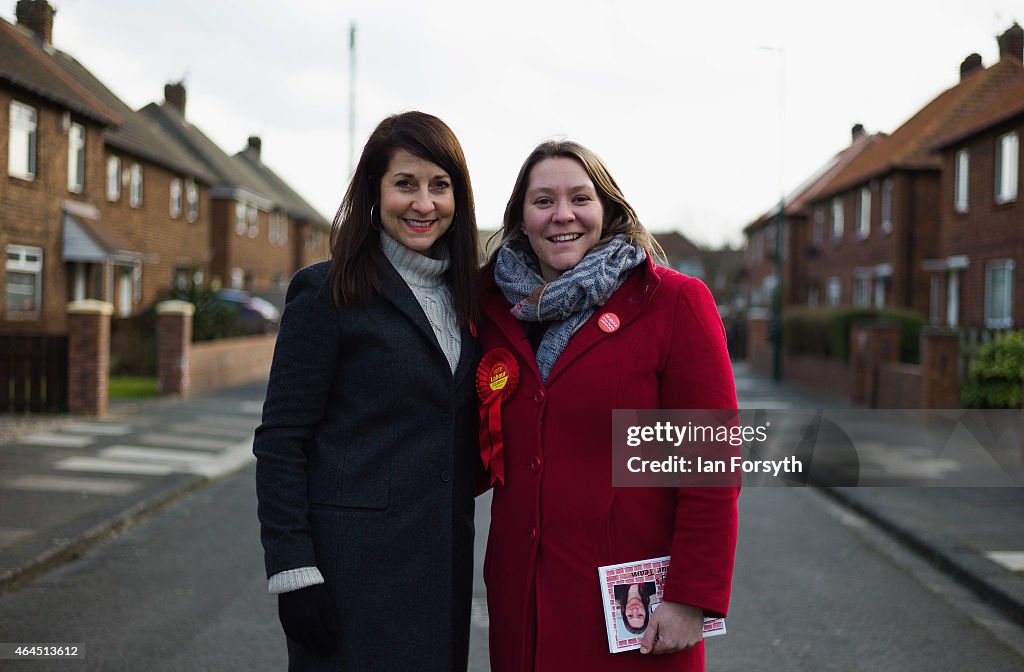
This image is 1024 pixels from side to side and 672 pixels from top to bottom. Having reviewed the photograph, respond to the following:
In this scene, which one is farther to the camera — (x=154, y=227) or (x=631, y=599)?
(x=154, y=227)

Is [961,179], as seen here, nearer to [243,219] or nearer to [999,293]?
[999,293]

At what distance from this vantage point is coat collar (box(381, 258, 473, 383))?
8.24ft

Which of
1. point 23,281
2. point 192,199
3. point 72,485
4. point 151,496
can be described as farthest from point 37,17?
point 151,496

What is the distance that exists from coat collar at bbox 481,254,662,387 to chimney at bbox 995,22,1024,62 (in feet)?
69.3

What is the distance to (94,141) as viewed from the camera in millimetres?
22453

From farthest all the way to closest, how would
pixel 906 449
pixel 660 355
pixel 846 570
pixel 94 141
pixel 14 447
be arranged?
pixel 94 141
pixel 906 449
pixel 14 447
pixel 846 570
pixel 660 355

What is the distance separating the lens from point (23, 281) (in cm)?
1997

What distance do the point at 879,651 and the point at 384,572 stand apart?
313 cm

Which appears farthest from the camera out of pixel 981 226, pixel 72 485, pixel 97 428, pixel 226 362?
pixel 981 226

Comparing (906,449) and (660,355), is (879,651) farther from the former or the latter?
(906,449)

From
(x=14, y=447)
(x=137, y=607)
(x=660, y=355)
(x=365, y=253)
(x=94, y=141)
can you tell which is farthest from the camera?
(x=94, y=141)

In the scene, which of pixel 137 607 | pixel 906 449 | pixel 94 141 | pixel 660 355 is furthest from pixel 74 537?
pixel 94 141

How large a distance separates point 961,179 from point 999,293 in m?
3.20

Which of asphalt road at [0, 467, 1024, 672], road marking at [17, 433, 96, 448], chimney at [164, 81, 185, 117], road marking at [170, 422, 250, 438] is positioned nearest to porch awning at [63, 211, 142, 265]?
road marking at [170, 422, 250, 438]
